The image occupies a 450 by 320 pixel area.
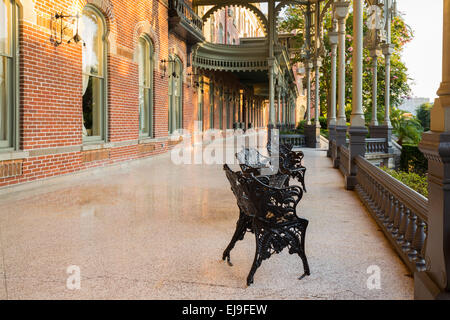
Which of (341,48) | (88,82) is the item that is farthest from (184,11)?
(88,82)

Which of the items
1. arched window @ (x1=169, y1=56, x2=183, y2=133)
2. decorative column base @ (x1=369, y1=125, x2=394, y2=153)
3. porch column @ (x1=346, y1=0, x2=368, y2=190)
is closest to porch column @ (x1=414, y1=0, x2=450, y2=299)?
porch column @ (x1=346, y1=0, x2=368, y2=190)

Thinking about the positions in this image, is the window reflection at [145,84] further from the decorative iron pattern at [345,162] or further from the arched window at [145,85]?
the decorative iron pattern at [345,162]

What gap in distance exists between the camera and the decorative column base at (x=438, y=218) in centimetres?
261

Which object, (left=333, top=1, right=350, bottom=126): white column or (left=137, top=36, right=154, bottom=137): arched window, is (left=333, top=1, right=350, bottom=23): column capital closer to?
(left=333, top=1, right=350, bottom=126): white column

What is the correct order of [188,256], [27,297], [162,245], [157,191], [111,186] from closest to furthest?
[27,297], [188,256], [162,245], [157,191], [111,186]

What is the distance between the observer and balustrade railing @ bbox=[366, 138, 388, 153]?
16.2 metres

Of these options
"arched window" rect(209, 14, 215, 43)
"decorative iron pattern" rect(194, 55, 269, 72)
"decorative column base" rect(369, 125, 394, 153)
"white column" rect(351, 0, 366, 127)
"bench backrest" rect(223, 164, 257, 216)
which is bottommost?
"bench backrest" rect(223, 164, 257, 216)

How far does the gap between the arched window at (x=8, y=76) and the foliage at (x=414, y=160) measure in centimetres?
1170

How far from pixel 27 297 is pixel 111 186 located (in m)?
5.55

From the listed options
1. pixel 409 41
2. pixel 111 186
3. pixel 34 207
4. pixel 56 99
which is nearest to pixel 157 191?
pixel 111 186

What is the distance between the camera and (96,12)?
10.7 m

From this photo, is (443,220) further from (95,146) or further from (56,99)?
(95,146)

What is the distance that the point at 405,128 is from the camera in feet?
64.1

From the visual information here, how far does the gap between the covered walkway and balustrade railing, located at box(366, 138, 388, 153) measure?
888cm
